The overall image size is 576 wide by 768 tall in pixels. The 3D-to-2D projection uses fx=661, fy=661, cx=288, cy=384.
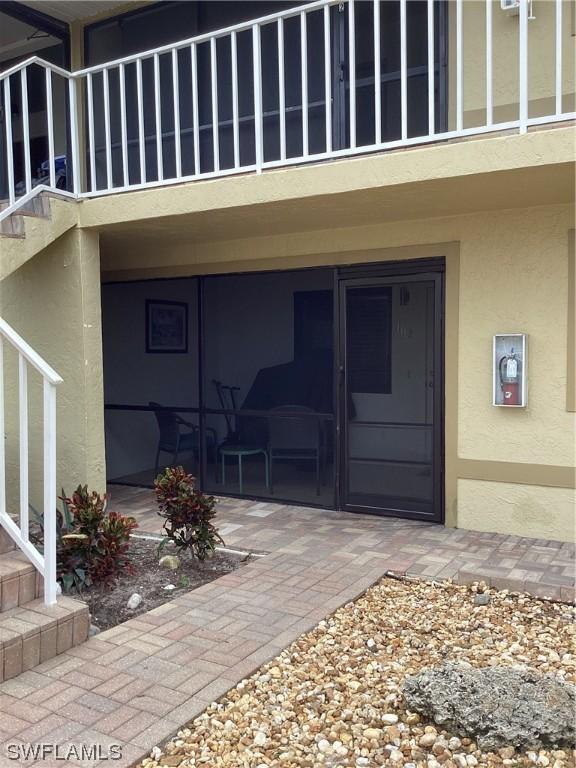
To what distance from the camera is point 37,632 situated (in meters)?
2.98

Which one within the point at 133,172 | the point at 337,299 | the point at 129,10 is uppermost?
the point at 129,10

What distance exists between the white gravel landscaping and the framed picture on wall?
3702mm

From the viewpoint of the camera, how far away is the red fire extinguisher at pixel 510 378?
492 cm

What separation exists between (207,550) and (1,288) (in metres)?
3.24

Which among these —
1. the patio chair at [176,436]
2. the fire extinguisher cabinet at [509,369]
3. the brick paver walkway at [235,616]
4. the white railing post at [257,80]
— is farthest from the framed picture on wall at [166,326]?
the fire extinguisher cabinet at [509,369]

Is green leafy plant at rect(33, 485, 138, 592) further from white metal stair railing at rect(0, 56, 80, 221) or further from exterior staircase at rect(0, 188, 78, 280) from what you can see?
white metal stair railing at rect(0, 56, 80, 221)

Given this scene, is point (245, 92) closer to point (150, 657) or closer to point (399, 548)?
point (399, 548)

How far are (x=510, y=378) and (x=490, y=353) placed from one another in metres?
0.28

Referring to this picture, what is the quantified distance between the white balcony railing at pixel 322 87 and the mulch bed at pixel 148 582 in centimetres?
271

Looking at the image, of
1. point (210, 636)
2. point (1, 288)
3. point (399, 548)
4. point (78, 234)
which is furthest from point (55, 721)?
point (1, 288)

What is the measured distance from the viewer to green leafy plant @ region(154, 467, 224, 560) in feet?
14.2

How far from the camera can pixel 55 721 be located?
2.58 m

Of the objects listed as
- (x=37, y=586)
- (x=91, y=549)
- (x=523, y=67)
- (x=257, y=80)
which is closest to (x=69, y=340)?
(x=91, y=549)

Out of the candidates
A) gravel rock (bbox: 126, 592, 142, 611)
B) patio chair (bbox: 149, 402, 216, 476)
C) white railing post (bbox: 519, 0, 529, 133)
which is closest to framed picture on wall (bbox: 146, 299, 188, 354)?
patio chair (bbox: 149, 402, 216, 476)
